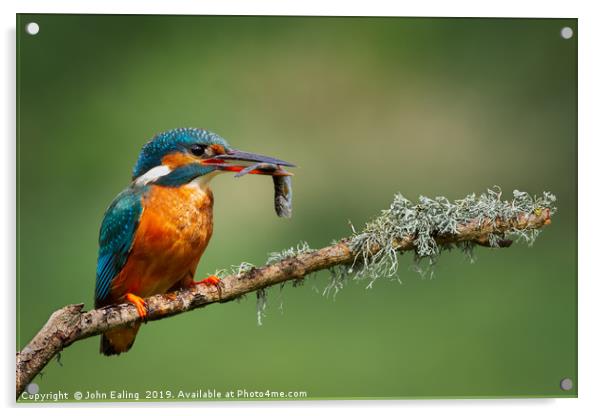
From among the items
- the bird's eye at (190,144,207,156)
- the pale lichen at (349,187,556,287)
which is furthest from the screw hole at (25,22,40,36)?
the pale lichen at (349,187,556,287)

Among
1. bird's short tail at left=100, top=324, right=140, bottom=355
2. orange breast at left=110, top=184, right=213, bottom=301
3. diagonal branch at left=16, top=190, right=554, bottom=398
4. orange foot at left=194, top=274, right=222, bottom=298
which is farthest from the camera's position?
bird's short tail at left=100, top=324, right=140, bottom=355

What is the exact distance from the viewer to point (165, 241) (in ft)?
9.77

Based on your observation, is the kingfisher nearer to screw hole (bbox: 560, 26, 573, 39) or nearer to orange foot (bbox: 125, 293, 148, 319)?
orange foot (bbox: 125, 293, 148, 319)

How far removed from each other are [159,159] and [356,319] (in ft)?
3.66

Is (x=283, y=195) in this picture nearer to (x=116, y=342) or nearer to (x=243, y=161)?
(x=243, y=161)

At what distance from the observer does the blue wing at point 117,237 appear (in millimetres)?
3025

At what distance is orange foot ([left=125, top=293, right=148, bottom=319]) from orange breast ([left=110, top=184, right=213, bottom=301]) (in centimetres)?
Result: 6

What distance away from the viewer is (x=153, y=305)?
116 inches

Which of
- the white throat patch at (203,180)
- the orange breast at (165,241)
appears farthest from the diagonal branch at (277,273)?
the white throat patch at (203,180)

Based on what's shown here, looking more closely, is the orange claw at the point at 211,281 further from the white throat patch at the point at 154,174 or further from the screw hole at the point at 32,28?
the screw hole at the point at 32,28

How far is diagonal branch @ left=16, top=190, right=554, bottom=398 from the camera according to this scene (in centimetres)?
277

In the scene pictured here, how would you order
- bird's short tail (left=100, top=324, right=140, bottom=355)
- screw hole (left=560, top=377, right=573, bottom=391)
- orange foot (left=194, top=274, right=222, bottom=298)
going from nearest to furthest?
orange foot (left=194, top=274, right=222, bottom=298)
bird's short tail (left=100, top=324, right=140, bottom=355)
screw hole (left=560, top=377, right=573, bottom=391)

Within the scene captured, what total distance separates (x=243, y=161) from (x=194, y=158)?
200mm

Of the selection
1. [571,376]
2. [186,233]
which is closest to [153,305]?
[186,233]
